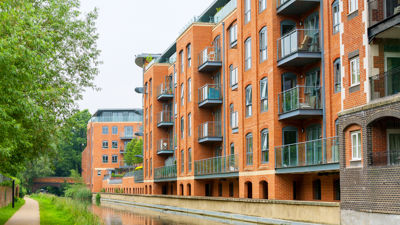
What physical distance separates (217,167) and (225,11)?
10.5 metres

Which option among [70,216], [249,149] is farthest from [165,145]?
[70,216]

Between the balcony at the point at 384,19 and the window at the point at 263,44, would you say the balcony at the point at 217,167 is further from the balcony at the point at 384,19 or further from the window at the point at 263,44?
the balcony at the point at 384,19

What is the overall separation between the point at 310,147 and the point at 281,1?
7.93m

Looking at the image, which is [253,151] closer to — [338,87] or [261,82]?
[261,82]

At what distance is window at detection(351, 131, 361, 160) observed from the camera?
2011cm

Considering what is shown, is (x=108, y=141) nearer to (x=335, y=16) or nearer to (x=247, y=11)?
(x=247, y=11)

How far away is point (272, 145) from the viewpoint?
93.7 feet

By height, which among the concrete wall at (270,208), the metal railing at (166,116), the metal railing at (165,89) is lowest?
the concrete wall at (270,208)

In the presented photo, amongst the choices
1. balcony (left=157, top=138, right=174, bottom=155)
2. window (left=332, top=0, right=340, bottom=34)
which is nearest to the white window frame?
window (left=332, top=0, right=340, bottom=34)

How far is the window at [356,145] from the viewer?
2011cm

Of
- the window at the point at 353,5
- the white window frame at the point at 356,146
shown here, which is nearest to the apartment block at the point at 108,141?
the window at the point at 353,5

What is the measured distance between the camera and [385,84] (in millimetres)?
19250

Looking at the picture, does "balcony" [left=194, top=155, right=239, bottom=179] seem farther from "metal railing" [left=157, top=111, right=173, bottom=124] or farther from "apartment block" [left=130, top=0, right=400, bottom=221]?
"metal railing" [left=157, top=111, right=173, bottom=124]

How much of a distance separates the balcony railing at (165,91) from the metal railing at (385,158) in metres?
34.1
